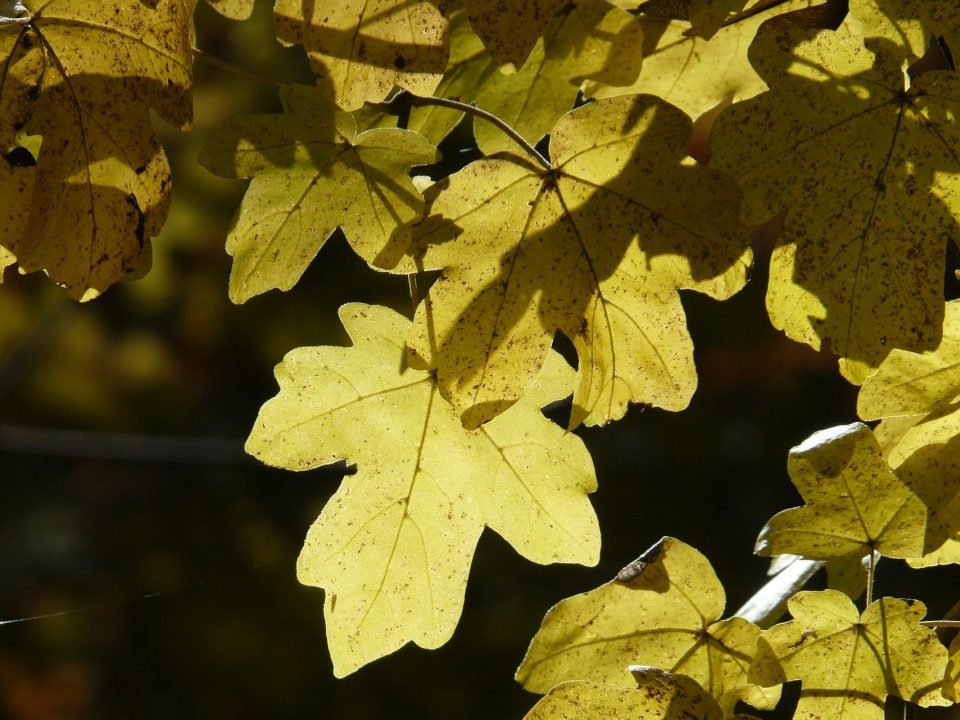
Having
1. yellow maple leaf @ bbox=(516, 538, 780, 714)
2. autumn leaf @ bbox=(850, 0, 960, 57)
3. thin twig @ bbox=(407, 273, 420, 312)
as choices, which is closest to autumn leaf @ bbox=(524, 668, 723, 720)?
yellow maple leaf @ bbox=(516, 538, 780, 714)

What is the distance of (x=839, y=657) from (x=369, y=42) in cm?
45

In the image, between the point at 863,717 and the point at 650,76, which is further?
the point at 650,76

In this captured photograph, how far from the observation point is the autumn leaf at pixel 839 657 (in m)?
0.53

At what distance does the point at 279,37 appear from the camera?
1.64ft

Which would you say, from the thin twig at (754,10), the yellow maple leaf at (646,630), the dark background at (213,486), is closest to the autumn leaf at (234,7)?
the thin twig at (754,10)

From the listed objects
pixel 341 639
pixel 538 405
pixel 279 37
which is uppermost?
pixel 279 37

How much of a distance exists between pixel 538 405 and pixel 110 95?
0.33 metres

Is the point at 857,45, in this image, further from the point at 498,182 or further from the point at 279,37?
the point at 279,37

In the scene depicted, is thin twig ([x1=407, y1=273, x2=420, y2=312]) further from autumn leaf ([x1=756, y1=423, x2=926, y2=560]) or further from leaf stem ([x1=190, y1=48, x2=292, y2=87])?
autumn leaf ([x1=756, y1=423, x2=926, y2=560])

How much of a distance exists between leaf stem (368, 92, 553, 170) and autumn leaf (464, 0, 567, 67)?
0.04 m

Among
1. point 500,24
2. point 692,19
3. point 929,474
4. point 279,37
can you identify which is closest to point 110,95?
point 279,37

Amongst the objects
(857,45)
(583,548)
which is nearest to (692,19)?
(857,45)

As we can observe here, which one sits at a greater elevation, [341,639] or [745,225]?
[745,225]

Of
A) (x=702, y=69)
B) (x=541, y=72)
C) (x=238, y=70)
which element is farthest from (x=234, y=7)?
(x=702, y=69)
